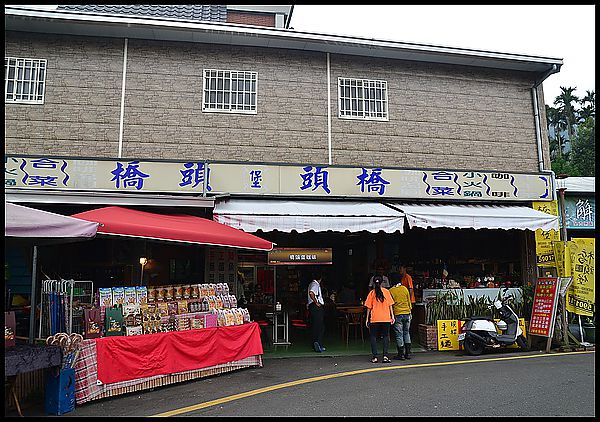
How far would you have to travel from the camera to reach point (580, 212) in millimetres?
13477

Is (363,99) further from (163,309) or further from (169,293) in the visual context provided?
(163,309)

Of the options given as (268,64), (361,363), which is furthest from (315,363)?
(268,64)

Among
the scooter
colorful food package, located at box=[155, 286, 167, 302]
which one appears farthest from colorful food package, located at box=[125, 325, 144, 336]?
the scooter

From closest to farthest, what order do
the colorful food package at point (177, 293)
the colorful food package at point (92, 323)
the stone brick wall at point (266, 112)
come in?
the colorful food package at point (92, 323) → the colorful food package at point (177, 293) → the stone brick wall at point (266, 112)

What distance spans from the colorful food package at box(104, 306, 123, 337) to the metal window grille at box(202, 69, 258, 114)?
228 inches

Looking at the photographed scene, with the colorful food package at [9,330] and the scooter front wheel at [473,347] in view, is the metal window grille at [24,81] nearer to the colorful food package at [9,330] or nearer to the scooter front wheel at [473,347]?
the colorful food package at [9,330]

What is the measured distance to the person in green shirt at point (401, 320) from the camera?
31.0 feet

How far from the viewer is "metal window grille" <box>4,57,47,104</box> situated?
10.9m

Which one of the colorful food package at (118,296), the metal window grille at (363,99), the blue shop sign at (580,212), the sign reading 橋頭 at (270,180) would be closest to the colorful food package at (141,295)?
the colorful food package at (118,296)

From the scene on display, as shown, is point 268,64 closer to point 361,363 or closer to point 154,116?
point 154,116

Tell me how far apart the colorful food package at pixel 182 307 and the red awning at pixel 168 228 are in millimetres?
1094

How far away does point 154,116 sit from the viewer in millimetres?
11195

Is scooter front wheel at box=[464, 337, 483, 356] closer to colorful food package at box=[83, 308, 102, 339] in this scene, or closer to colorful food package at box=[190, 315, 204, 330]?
colorful food package at box=[190, 315, 204, 330]

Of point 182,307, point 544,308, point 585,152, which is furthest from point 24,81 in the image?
point 585,152
